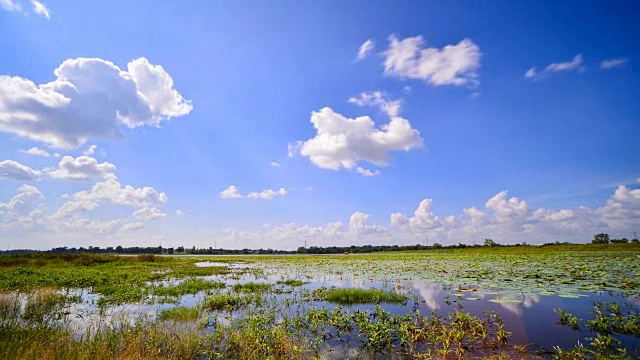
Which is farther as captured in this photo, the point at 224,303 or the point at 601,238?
the point at 601,238

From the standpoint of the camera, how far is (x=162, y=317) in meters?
12.2

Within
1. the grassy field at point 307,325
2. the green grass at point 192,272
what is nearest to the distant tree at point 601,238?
the grassy field at point 307,325

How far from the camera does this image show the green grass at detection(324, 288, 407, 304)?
51.5 ft

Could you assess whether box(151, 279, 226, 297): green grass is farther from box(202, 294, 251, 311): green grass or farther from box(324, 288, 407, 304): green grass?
box(324, 288, 407, 304): green grass

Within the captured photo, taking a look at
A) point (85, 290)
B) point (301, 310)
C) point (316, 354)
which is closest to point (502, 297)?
point (301, 310)

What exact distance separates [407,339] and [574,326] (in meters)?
6.13

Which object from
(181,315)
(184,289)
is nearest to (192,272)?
(184,289)

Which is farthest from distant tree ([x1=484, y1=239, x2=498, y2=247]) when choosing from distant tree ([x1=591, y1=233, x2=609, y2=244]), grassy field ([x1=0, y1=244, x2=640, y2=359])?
grassy field ([x1=0, y1=244, x2=640, y2=359])

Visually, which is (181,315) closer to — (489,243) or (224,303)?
(224,303)

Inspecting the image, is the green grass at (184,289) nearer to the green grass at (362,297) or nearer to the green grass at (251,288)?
the green grass at (251,288)

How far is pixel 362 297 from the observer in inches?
639

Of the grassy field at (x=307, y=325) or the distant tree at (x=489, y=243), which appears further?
the distant tree at (x=489, y=243)

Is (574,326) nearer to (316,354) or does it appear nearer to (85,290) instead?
(316,354)

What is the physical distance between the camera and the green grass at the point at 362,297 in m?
15.7
